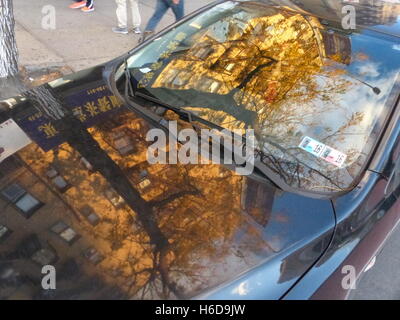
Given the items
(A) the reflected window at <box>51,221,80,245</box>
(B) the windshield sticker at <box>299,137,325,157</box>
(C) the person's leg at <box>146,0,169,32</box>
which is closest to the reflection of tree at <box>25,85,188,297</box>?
(A) the reflected window at <box>51,221,80,245</box>

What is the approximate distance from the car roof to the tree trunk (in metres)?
2.45

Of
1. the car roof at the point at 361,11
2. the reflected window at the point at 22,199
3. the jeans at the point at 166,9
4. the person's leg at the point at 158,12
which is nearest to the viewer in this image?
the reflected window at the point at 22,199

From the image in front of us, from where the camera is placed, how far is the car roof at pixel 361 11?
2150 mm

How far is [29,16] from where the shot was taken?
5836 millimetres

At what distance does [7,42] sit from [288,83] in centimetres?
291

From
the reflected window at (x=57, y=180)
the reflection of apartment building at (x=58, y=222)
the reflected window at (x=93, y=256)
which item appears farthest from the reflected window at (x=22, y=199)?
the reflected window at (x=93, y=256)

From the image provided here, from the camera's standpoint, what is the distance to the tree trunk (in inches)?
133

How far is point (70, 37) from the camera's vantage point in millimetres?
5297

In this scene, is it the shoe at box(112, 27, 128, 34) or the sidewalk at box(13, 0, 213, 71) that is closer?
the sidewalk at box(13, 0, 213, 71)

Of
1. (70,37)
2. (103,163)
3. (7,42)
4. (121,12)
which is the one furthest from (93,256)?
(121,12)

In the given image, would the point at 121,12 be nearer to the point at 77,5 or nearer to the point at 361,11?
the point at 77,5

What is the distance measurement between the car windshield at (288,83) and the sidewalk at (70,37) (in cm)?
258

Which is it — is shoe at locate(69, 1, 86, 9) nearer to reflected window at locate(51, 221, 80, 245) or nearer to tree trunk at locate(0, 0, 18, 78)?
tree trunk at locate(0, 0, 18, 78)

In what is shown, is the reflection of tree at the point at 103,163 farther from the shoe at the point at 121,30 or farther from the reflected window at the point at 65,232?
the shoe at the point at 121,30
